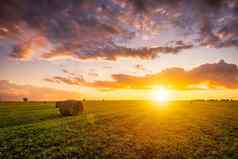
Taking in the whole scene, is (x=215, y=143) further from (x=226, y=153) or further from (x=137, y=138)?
(x=137, y=138)

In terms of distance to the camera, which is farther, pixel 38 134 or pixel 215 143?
pixel 38 134

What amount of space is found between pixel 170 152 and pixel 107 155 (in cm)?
546

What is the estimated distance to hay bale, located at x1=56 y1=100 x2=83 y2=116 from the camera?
43406 mm

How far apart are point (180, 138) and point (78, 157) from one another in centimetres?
1167

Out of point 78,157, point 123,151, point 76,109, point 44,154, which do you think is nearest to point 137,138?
point 123,151

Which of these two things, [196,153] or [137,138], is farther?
[137,138]

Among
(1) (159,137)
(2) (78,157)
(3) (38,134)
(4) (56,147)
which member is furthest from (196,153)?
(3) (38,134)

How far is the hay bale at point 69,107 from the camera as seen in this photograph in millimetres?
43406

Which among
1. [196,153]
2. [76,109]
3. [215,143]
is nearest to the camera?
[196,153]

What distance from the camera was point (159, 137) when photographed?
20.9 metres

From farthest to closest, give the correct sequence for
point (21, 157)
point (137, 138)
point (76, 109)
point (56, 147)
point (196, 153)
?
point (76, 109) < point (137, 138) < point (56, 147) < point (196, 153) < point (21, 157)

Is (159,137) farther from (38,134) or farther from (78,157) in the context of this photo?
(38,134)

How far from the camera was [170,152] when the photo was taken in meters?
15.8

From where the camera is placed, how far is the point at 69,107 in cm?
4400
